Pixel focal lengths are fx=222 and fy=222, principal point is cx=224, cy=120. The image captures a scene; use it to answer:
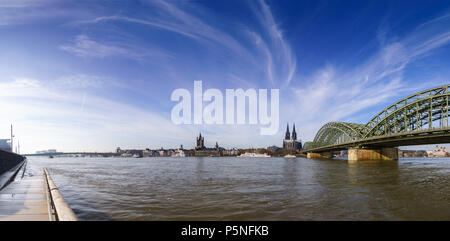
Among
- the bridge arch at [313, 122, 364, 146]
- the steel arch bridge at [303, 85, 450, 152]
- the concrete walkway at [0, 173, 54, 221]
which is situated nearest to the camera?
the concrete walkway at [0, 173, 54, 221]

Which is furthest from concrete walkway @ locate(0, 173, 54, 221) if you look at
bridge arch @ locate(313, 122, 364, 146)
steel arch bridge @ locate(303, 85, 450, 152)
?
bridge arch @ locate(313, 122, 364, 146)

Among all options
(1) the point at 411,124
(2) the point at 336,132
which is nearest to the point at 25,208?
(1) the point at 411,124

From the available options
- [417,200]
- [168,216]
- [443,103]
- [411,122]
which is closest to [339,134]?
Result: [411,122]

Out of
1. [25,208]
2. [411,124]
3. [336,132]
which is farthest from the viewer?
[336,132]

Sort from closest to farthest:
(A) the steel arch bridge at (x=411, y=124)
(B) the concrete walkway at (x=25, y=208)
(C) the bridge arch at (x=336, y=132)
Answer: (B) the concrete walkway at (x=25, y=208), (A) the steel arch bridge at (x=411, y=124), (C) the bridge arch at (x=336, y=132)

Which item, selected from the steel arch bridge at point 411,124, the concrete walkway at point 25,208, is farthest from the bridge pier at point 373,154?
the concrete walkway at point 25,208

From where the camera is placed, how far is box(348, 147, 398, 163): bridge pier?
7338cm

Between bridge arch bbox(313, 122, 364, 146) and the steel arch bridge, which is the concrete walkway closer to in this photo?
the steel arch bridge

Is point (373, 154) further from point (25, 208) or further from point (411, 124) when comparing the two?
point (25, 208)

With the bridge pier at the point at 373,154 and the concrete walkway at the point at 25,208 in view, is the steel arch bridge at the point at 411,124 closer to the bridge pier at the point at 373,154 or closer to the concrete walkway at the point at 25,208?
the bridge pier at the point at 373,154

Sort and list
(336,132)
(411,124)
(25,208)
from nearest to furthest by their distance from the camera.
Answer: (25,208) → (411,124) → (336,132)

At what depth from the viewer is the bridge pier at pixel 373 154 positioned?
73375mm

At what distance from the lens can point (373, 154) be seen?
7381 cm
